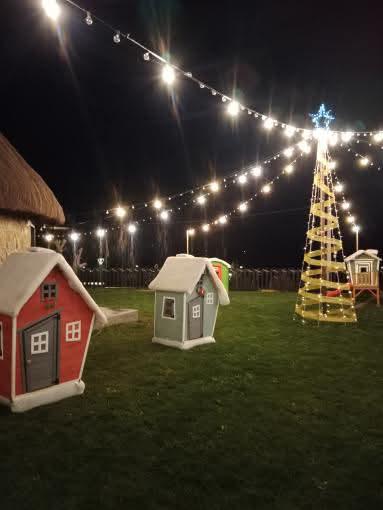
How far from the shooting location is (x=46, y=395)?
484cm

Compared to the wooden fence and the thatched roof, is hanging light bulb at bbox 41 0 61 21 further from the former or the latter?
the wooden fence

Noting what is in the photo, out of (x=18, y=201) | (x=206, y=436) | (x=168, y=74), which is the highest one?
(x=168, y=74)

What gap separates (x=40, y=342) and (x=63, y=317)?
16.0 inches

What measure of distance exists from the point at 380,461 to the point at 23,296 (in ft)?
12.7

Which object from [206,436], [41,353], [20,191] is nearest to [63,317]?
[41,353]

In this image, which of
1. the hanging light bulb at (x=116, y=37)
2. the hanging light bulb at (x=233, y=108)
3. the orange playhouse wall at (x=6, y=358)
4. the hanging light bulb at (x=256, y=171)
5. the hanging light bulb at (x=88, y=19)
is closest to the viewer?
the orange playhouse wall at (x=6, y=358)

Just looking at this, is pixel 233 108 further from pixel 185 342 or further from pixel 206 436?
pixel 206 436

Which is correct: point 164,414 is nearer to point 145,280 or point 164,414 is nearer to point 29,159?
point 145,280

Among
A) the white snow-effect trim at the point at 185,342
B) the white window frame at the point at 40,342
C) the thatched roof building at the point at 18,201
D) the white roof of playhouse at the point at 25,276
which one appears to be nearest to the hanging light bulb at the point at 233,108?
the thatched roof building at the point at 18,201

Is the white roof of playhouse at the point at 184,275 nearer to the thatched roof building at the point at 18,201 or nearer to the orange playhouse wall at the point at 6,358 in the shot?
the thatched roof building at the point at 18,201

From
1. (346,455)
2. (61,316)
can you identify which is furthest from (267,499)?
(61,316)

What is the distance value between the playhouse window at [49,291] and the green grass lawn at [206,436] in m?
1.28

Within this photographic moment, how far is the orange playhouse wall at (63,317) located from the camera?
183 inches

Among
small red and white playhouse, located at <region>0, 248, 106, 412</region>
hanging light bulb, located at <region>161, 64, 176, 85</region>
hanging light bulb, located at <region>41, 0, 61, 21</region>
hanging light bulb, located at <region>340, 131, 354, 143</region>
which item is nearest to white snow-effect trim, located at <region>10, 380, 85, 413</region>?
small red and white playhouse, located at <region>0, 248, 106, 412</region>
